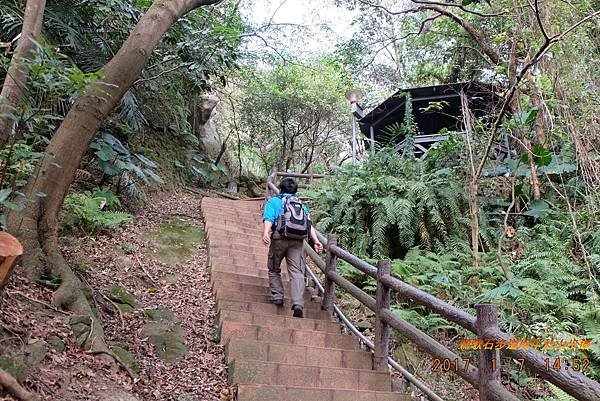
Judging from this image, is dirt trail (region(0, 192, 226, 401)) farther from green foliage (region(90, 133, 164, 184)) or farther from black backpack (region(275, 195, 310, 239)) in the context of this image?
black backpack (region(275, 195, 310, 239))

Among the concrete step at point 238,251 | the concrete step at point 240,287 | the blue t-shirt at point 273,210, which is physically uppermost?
the blue t-shirt at point 273,210

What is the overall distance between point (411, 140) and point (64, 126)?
322 inches

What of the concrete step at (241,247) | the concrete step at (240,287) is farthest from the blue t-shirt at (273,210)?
the concrete step at (241,247)

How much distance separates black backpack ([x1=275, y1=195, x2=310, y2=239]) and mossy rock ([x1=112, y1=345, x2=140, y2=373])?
1.91 metres

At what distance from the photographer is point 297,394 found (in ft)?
11.5

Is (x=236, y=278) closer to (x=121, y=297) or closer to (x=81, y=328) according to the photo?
(x=121, y=297)

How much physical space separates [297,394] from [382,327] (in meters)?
1.25

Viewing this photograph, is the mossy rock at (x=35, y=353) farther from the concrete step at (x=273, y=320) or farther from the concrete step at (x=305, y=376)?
the concrete step at (x=273, y=320)

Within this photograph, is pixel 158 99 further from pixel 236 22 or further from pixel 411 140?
pixel 411 140

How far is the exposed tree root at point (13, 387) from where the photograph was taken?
2506 mm

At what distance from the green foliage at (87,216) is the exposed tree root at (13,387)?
156 inches

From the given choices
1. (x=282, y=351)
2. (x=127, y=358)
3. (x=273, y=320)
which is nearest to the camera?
(x=127, y=358)

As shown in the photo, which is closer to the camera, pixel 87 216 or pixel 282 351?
pixel 282 351

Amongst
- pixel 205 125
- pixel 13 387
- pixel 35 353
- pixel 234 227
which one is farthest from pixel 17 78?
pixel 205 125
